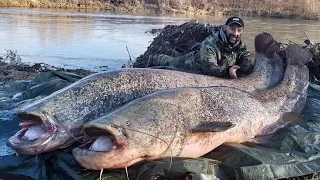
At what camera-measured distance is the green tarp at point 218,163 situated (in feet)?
13.1

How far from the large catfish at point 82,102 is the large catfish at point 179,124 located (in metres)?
0.41

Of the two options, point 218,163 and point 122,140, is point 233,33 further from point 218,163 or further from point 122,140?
point 122,140

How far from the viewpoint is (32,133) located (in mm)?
4246

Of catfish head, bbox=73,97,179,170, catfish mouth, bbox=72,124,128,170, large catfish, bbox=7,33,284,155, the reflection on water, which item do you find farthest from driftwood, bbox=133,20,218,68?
catfish mouth, bbox=72,124,128,170

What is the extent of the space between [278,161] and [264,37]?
254cm

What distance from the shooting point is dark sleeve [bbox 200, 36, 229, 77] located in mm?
5891

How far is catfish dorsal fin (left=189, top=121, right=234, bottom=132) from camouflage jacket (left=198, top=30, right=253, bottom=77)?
1.69m

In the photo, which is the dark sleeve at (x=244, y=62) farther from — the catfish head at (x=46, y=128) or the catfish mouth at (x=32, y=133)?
the catfish mouth at (x=32, y=133)

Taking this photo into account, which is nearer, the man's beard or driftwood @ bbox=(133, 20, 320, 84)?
the man's beard

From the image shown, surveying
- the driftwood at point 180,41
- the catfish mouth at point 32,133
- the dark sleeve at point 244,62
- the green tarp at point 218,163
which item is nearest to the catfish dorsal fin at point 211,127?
the green tarp at point 218,163

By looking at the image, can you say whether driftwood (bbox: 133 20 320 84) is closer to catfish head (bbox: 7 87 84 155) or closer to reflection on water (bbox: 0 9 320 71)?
reflection on water (bbox: 0 9 320 71)

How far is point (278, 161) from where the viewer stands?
4504mm

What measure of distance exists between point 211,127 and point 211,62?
1.93 meters

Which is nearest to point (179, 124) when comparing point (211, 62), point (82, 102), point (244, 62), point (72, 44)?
point (82, 102)
